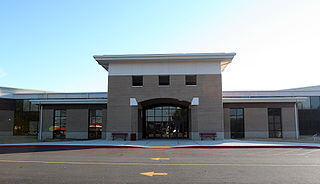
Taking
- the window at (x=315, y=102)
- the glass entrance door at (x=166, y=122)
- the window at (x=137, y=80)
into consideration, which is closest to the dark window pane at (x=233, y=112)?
the glass entrance door at (x=166, y=122)

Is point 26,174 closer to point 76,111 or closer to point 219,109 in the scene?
point 219,109

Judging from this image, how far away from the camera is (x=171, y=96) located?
24.8 meters

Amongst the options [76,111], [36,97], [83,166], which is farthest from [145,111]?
[83,166]

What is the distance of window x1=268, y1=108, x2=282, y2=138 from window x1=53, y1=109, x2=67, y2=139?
888 inches

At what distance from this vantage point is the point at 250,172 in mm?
8734

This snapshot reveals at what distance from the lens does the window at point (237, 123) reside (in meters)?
27.0

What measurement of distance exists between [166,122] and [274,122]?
38.4ft

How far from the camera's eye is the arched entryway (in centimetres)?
2898

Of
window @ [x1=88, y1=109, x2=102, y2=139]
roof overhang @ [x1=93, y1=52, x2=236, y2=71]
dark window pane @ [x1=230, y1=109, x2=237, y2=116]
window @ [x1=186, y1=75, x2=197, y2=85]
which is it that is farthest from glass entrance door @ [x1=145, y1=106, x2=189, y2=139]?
roof overhang @ [x1=93, y1=52, x2=236, y2=71]

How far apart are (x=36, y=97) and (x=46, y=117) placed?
381 inches

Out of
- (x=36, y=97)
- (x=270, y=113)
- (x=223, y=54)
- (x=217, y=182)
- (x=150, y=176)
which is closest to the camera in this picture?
(x=217, y=182)

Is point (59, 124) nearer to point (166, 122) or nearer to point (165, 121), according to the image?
point (165, 121)

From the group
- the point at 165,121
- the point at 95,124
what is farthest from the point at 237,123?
the point at 95,124

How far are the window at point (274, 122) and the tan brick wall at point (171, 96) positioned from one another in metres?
6.44
